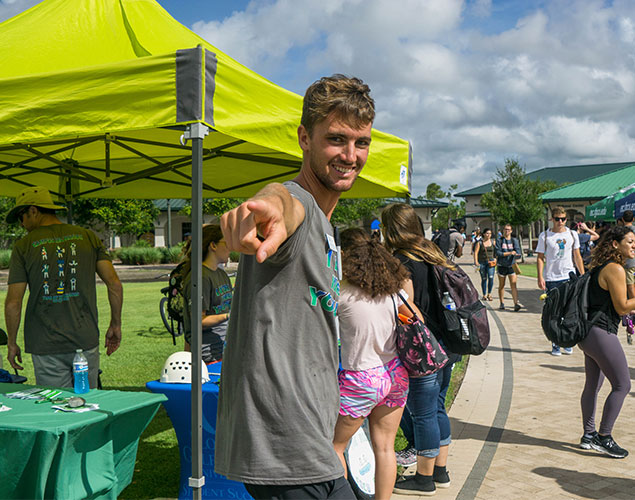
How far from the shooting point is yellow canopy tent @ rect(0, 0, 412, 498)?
3.00 meters

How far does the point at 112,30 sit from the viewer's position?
418 centimetres

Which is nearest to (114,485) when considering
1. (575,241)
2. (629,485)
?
(629,485)

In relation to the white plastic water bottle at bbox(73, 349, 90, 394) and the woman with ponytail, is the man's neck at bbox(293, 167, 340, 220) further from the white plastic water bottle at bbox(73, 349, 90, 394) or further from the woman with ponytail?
the woman with ponytail

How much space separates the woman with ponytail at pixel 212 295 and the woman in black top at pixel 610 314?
2924mm

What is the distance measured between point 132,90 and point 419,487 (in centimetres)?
317

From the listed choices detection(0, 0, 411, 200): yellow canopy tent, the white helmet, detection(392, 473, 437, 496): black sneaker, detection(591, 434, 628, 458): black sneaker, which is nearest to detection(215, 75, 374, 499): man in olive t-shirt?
detection(0, 0, 411, 200): yellow canopy tent

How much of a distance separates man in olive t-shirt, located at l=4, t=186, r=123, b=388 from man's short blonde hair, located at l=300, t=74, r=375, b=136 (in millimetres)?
3177

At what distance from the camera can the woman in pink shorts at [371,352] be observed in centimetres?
345

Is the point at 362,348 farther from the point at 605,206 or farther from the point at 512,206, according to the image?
the point at 512,206

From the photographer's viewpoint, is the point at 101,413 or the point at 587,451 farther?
the point at 587,451

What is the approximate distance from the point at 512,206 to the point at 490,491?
140ft

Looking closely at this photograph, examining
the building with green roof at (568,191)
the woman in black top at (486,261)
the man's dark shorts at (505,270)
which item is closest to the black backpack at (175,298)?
the man's dark shorts at (505,270)

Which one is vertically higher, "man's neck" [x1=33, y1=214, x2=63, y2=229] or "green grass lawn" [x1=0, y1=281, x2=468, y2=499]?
"man's neck" [x1=33, y1=214, x2=63, y2=229]

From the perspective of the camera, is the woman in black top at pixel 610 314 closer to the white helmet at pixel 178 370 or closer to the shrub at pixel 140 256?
the white helmet at pixel 178 370
